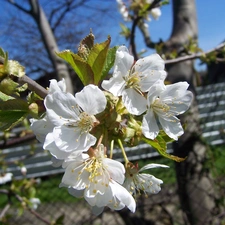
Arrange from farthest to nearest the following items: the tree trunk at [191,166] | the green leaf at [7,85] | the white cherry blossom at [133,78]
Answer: the tree trunk at [191,166], the white cherry blossom at [133,78], the green leaf at [7,85]

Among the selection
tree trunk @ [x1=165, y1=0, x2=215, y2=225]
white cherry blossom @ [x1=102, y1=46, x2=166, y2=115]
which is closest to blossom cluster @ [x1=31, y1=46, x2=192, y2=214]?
white cherry blossom @ [x1=102, y1=46, x2=166, y2=115]

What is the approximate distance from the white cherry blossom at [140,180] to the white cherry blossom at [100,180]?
3.7 inches

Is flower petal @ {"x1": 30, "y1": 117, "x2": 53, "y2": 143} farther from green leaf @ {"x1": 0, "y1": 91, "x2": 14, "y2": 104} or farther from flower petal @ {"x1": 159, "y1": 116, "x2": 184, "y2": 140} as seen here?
flower petal @ {"x1": 159, "y1": 116, "x2": 184, "y2": 140}

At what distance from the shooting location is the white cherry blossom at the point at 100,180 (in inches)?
25.6

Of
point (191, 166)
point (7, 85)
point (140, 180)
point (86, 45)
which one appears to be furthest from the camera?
point (191, 166)

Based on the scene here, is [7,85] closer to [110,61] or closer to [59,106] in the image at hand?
[59,106]

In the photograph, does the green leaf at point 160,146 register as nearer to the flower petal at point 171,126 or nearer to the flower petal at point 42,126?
the flower petal at point 171,126

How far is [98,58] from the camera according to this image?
25.2 inches

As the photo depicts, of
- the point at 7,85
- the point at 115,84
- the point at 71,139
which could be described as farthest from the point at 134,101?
the point at 7,85

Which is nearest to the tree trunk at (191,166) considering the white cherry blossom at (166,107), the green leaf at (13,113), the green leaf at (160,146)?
the white cherry blossom at (166,107)

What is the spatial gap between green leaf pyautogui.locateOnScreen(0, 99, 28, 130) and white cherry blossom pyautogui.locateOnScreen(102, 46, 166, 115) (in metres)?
0.17

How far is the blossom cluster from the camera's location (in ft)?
2.06

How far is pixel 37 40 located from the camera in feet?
29.6

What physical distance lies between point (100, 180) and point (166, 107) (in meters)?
0.23
